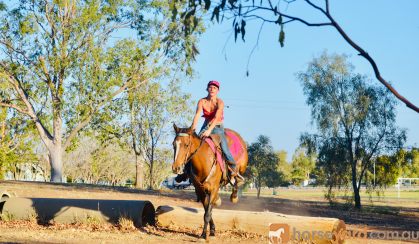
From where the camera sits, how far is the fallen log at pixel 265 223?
11.4 m

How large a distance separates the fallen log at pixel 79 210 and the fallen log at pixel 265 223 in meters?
0.68

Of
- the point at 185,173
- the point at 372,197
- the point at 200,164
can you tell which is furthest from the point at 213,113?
the point at 372,197

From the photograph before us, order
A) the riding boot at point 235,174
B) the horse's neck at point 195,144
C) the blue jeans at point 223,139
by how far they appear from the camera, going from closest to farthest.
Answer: the horse's neck at point 195,144
the blue jeans at point 223,139
the riding boot at point 235,174

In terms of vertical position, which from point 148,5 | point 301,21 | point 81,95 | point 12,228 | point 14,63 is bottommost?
point 12,228

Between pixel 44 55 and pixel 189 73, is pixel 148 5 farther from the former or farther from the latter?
pixel 44 55

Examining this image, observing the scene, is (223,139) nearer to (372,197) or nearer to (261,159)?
(261,159)

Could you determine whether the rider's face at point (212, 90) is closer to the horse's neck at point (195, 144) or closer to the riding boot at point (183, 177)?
the horse's neck at point (195, 144)

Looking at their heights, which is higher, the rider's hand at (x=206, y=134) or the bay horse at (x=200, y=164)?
the rider's hand at (x=206, y=134)

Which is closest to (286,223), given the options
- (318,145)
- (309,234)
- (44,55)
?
(309,234)

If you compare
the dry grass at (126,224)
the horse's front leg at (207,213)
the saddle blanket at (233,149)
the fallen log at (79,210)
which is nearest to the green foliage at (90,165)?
the fallen log at (79,210)

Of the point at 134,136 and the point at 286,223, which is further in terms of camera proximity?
the point at 134,136

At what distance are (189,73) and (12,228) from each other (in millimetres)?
27402

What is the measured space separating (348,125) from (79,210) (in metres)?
25.1

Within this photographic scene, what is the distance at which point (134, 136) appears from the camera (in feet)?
152
